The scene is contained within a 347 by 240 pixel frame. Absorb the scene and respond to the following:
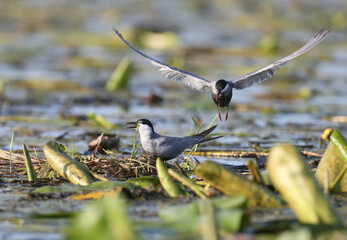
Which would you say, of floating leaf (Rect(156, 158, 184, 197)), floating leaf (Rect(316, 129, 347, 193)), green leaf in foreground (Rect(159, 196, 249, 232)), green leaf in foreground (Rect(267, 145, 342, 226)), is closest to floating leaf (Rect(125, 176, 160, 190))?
floating leaf (Rect(156, 158, 184, 197))

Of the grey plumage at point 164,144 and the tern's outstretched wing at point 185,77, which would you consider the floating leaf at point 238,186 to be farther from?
the tern's outstretched wing at point 185,77

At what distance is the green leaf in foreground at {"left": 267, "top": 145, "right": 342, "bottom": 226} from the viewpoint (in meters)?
3.72

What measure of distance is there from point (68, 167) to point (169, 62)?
984 cm

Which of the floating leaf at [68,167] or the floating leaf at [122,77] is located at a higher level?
the floating leaf at [122,77]

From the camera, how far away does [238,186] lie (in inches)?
183

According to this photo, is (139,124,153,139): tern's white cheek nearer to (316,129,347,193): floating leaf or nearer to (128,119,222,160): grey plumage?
(128,119,222,160): grey plumage

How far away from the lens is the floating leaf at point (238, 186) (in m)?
4.61

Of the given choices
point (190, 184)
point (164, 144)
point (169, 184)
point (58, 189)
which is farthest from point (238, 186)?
point (164, 144)

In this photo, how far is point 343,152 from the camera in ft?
16.8

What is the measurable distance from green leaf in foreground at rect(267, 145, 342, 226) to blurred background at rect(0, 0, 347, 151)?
2.33m

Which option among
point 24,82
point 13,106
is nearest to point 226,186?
point 13,106

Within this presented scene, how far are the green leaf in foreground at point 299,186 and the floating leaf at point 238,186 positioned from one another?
2.70 feet

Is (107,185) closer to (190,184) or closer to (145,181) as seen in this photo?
(145,181)

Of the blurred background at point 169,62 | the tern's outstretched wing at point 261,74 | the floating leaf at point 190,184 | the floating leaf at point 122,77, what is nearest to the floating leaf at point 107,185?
the floating leaf at point 190,184
